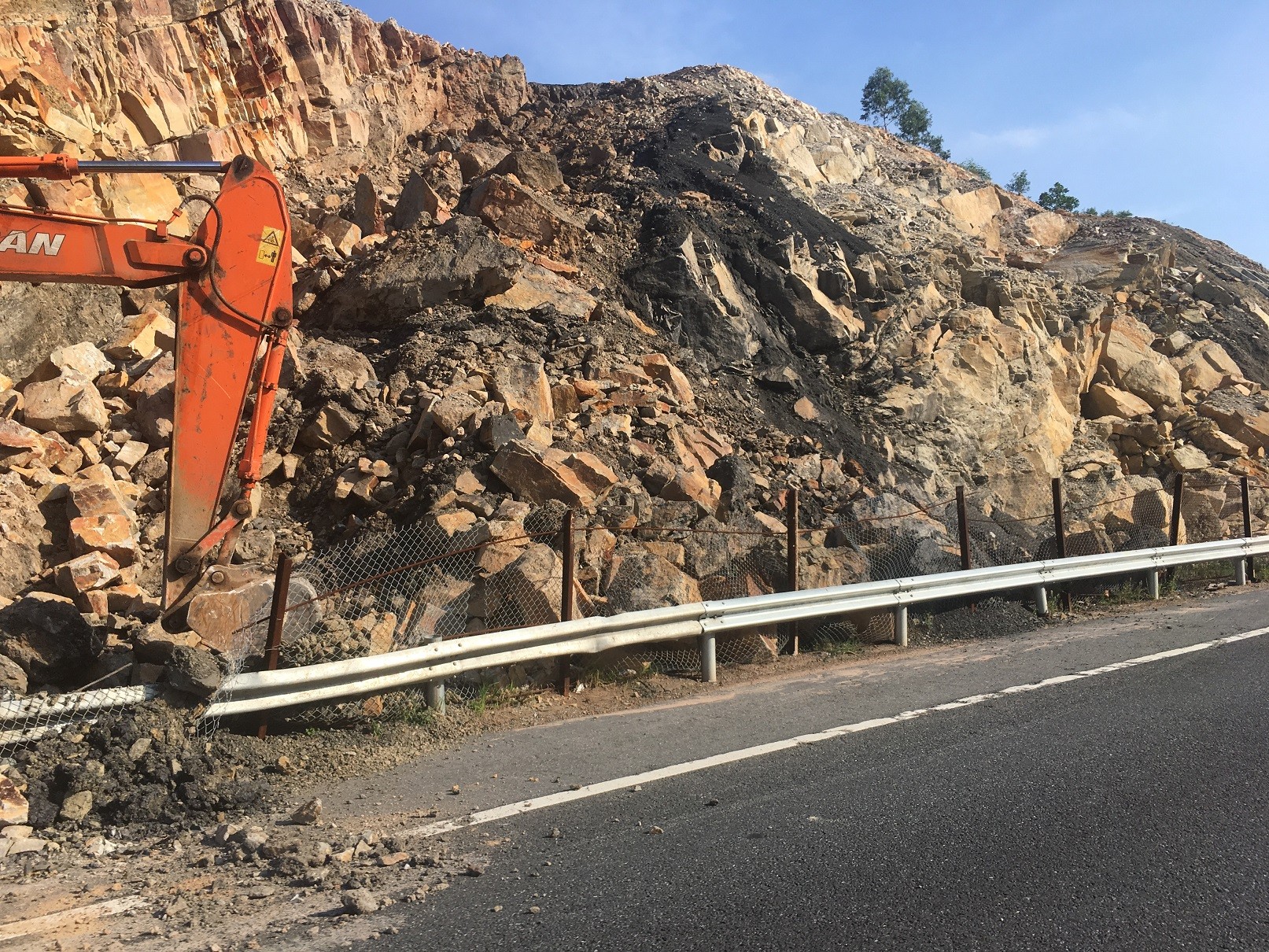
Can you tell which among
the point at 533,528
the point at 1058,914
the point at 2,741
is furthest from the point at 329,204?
the point at 1058,914

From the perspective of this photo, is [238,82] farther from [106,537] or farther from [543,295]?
[106,537]

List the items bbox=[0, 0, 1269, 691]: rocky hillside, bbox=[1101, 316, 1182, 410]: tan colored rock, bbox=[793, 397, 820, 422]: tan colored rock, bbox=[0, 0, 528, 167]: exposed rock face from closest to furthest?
bbox=[0, 0, 1269, 691]: rocky hillside, bbox=[793, 397, 820, 422]: tan colored rock, bbox=[0, 0, 528, 167]: exposed rock face, bbox=[1101, 316, 1182, 410]: tan colored rock

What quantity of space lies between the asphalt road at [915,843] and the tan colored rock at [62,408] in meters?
7.16

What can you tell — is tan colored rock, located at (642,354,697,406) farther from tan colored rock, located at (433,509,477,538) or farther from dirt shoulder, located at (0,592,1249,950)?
dirt shoulder, located at (0,592,1249,950)

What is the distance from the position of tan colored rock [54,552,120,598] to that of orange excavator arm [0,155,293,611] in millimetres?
2564

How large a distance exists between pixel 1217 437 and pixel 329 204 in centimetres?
2055

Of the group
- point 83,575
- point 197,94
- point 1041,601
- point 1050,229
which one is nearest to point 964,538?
point 1041,601

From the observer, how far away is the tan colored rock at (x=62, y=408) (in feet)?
32.4

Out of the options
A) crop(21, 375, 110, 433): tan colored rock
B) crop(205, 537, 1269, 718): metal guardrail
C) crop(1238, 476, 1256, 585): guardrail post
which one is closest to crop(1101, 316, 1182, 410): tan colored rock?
crop(1238, 476, 1256, 585): guardrail post

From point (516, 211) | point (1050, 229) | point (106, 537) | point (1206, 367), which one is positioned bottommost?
point (106, 537)

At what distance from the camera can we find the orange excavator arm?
5.73 m

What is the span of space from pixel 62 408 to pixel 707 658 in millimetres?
7760

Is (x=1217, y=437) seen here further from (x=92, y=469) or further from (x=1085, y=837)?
(x=92, y=469)

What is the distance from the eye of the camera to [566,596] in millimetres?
6996
